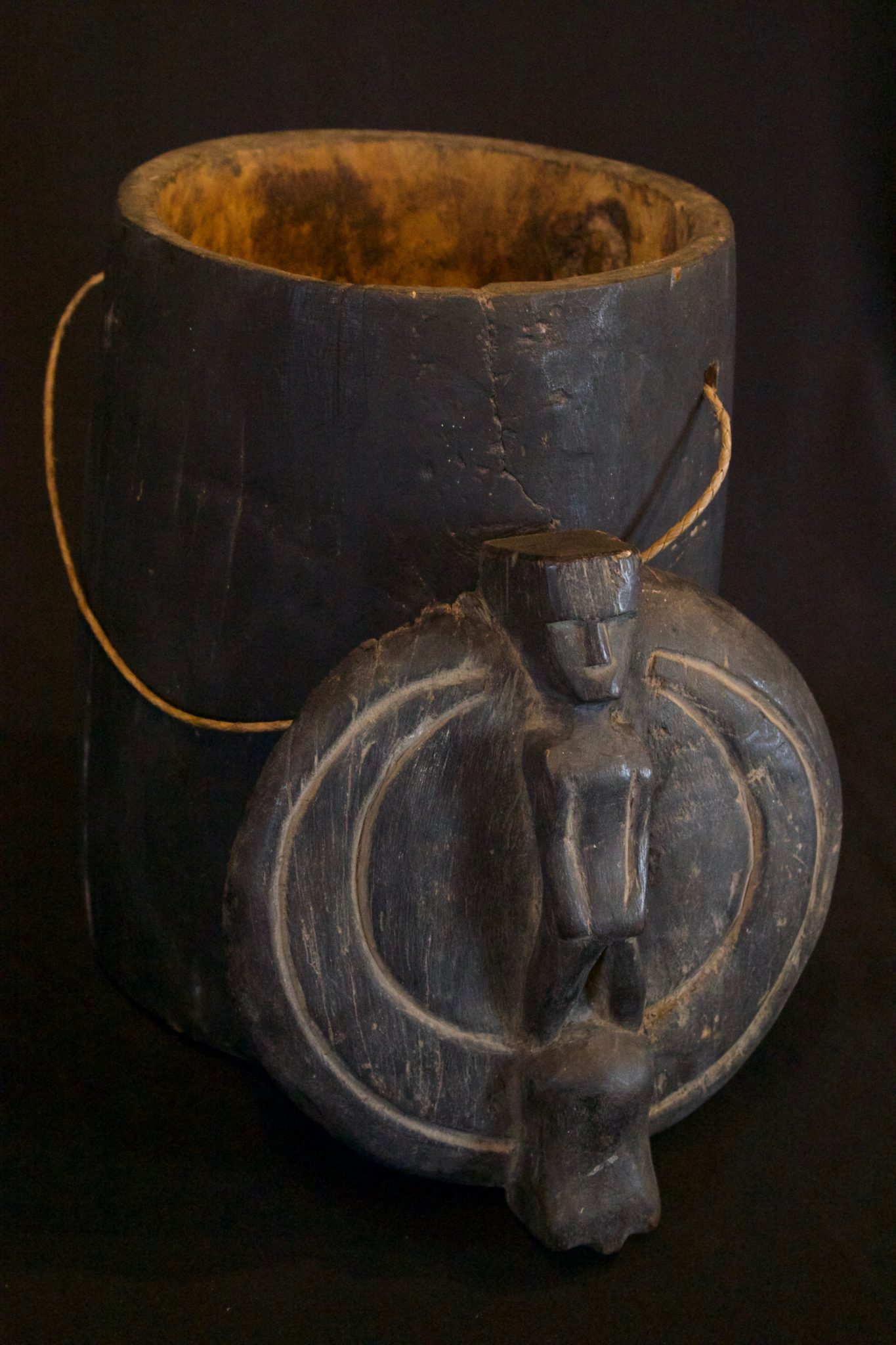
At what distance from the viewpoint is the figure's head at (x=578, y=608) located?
128 cm

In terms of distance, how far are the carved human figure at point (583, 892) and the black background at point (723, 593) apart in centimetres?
9

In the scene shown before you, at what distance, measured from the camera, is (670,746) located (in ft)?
4.60

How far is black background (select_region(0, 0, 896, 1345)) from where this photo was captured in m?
1.40

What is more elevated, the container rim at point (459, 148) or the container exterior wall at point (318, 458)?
the container rim at point (459, 148)

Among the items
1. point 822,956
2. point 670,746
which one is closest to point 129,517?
point 670,746

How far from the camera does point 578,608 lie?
128 centimetres

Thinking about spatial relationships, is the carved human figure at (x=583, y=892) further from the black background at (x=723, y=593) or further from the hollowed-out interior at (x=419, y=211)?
the hollowed-out interior at (x=419, y=211)

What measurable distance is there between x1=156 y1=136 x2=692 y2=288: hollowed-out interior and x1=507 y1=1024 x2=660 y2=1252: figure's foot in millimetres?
812

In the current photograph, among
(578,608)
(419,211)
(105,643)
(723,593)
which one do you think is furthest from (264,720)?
(723,593)

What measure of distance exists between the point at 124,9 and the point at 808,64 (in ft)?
2.93

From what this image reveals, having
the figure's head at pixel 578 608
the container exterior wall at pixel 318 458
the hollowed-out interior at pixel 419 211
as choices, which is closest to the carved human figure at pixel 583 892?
the figure's head at pixel 578 608

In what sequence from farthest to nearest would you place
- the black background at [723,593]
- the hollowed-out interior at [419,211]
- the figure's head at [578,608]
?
1. the hollowed-out interior at [419,211]
2. the black background at [723,593]
3. the figure's head at [578,608]

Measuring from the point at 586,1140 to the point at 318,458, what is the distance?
1.93ft

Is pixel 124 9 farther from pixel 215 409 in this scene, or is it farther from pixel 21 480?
pixel 215 409
